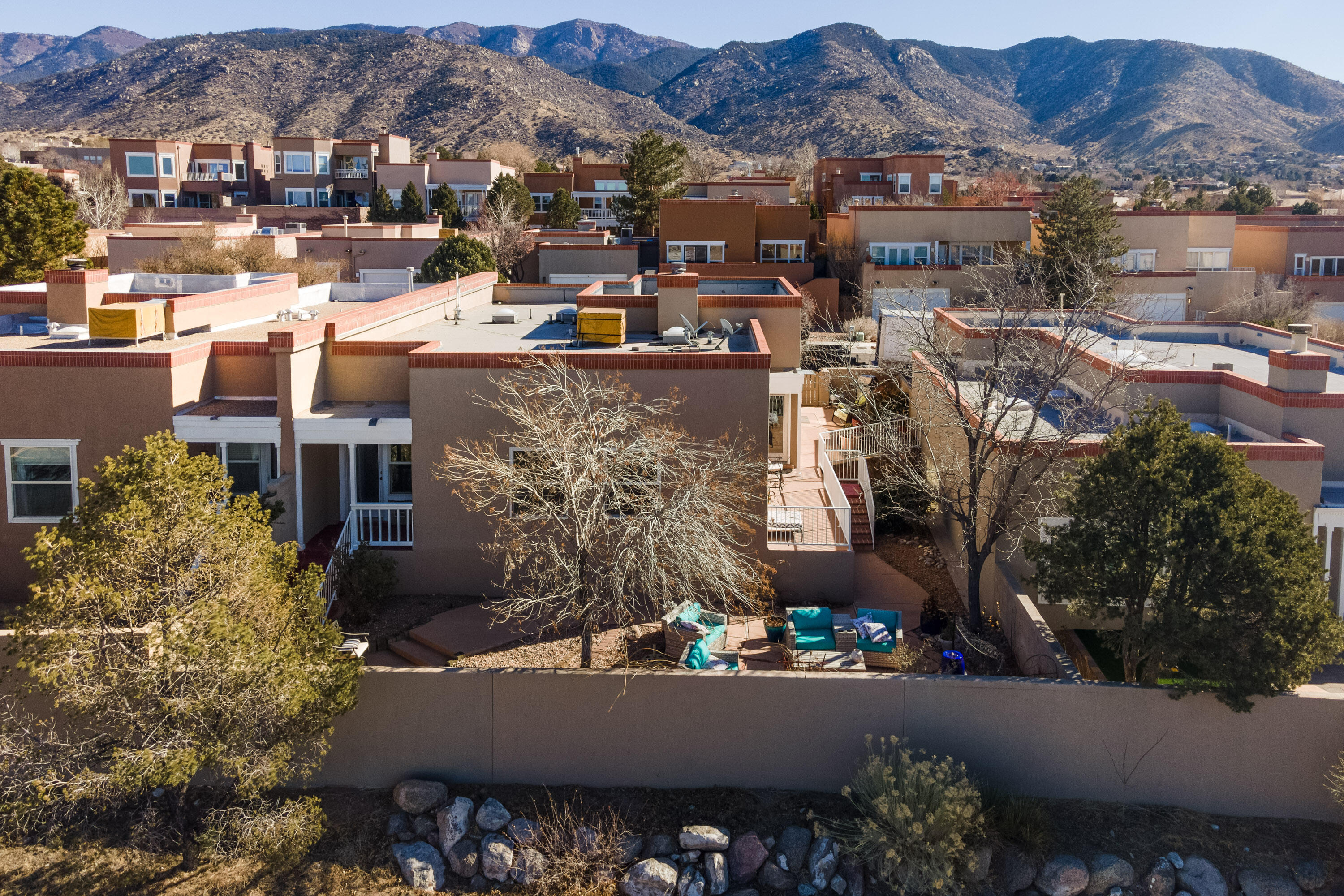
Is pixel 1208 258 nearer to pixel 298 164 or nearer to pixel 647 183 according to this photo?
pixel 647 183

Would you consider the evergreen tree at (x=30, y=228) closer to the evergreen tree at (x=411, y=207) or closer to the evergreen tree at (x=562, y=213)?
the evergreen tree at (x=411, y=207)

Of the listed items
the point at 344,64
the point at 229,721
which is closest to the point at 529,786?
the point at 229,721

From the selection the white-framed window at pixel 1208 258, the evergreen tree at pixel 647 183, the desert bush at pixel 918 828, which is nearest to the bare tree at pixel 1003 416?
the desert bush at pixel 918 828

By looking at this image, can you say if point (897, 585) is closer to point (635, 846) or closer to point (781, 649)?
point (781, 649)

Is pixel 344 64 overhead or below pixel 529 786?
overhead

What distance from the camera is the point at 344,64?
436 ft

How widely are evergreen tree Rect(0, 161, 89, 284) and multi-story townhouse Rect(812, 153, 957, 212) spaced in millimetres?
43891

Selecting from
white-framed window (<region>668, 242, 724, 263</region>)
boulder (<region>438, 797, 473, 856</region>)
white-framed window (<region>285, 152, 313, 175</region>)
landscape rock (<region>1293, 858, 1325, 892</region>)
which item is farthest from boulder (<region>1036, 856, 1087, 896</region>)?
white-framed window (<region>285, 152, 313, 175</region>)

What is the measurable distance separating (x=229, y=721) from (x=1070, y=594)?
10.4m

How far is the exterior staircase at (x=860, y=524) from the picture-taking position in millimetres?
20281

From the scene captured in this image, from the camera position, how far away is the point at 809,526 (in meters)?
18.5

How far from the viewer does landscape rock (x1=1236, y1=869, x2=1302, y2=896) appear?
11.2m

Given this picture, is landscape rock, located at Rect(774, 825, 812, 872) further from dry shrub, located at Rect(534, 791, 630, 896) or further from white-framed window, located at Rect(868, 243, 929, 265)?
white-framed window, located at Rect(868, 243, 929, 265)

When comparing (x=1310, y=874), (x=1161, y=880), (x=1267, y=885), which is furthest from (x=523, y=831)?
(x=1310, y=874)
